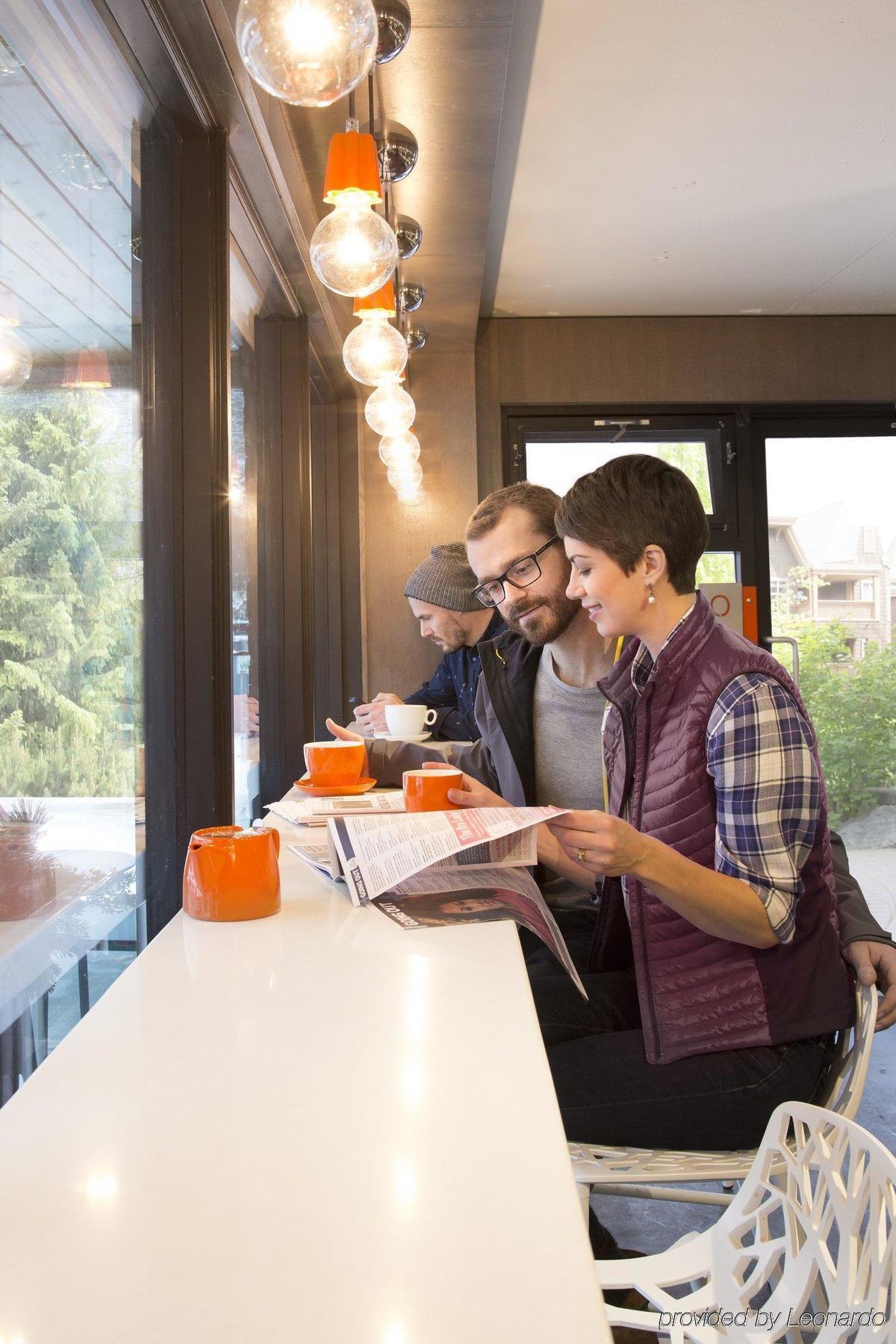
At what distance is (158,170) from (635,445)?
319 centimetres

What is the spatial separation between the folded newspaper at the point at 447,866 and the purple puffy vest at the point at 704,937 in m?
0.20

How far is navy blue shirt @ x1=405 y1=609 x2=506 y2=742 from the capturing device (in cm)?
300

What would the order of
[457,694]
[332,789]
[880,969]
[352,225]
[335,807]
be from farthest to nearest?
[457,694] → [332,789] → [335,807] → [880,969] → [352,225]

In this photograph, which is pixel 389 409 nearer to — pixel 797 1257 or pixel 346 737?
pixel 346 737

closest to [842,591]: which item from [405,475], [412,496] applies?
[412,496]

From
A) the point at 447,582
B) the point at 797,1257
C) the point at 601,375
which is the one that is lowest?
the point at 797,1257

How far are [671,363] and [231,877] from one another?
12.7 ft

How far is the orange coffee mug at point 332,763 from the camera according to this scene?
1815 millimetres

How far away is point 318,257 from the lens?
119 centimetres

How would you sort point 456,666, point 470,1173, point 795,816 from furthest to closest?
point 456,666
point 795,816
point 470,1173

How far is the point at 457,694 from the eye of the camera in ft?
11.4

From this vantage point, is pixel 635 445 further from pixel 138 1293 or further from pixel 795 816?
pixel 138 1293

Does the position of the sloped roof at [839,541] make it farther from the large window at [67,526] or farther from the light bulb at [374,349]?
the large window at [67,526]

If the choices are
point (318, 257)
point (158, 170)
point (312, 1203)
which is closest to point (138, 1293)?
point (312, 1203)
